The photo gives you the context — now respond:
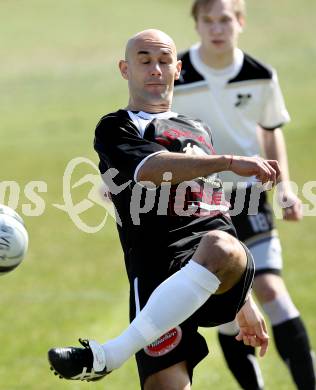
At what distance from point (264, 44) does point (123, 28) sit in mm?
5187

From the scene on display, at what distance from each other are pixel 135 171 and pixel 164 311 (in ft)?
2.13

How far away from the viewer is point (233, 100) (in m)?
6.88

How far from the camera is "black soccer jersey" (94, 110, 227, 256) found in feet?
15.4

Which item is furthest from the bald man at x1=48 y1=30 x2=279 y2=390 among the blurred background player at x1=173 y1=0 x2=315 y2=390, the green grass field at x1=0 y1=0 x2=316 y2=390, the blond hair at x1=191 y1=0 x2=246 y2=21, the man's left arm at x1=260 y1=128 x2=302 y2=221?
the green grass field at x1=0 y1=0 x2=316 y2=390

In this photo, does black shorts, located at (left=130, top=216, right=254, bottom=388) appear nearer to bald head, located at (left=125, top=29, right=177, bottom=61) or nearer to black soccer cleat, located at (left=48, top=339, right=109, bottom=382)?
black soccer cleat, located at (left=48, top=339, right=109, bottom=382)

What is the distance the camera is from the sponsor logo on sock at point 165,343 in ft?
15.9

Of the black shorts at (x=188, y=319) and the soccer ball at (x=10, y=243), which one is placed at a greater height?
the soccer ball at (x=10, y=243)

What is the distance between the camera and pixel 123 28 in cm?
3331

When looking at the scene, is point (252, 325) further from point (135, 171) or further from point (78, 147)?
point (78, 147)

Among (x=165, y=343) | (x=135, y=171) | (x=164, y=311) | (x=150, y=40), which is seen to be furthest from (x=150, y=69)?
(x=165, y=343)

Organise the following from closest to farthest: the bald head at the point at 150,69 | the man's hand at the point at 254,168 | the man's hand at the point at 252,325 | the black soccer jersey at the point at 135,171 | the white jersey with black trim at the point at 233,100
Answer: the man's hand at the point at 254,168 → the black soccer jersey at the point at 135,171 → the bald head at the point at 150,69 → the man's hand at the point at 252,325 → the white jersey with black trim at the point at 233,100

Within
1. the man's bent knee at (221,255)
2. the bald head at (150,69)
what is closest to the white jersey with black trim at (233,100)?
the bald head at (150,69)

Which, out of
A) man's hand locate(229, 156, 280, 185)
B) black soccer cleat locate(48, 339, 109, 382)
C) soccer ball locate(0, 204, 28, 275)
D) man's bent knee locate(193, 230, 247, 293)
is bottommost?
black soccer cleat locate(48, 339, 109, 382)

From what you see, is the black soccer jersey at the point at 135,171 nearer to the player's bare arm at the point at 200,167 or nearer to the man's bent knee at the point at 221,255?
the player's bare arm at the point at 200,167
